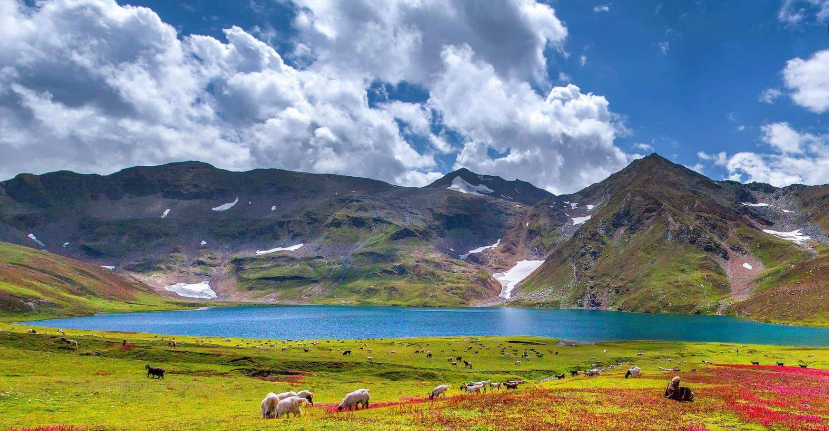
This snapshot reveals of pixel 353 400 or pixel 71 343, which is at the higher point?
pixel 71 343

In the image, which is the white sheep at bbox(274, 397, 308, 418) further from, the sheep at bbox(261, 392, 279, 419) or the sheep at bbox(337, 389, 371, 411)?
the sheep at bbox(337, 389, 371, 411)

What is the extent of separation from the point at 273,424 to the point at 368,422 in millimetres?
5621

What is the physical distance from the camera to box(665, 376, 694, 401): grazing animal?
31.5 m

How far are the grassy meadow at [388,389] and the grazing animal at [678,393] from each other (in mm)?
1015

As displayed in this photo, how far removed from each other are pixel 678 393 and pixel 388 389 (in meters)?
31.3

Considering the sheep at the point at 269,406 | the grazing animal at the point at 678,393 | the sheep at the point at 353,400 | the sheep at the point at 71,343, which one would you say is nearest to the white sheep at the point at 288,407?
the sheep at the point at 269,406

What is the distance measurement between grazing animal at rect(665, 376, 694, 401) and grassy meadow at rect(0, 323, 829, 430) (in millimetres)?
1015

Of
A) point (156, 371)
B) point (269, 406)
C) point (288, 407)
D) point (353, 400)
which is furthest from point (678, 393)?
point (156, 371)

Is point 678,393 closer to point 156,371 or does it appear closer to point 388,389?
point 388,389

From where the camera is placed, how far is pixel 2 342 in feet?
215

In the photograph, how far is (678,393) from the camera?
3188 centimetres

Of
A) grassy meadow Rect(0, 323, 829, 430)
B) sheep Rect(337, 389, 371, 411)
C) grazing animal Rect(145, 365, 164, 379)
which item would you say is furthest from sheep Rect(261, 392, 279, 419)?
grazing animal Rect(145, 365, 164, 379)

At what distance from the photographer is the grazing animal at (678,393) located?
3155cm

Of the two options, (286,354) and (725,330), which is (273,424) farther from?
(725,330)
